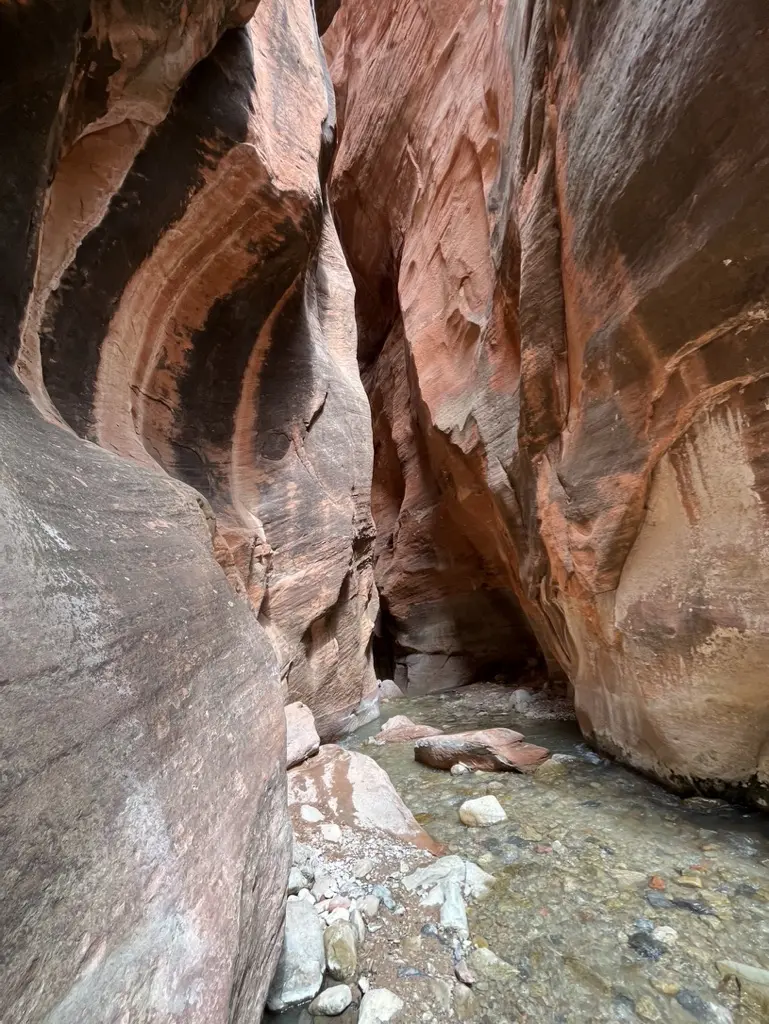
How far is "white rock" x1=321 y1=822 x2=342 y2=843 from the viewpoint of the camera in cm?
250

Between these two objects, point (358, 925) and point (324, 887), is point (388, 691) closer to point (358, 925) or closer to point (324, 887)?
point (324, 887)

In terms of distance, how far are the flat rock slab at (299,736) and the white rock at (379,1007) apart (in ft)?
5.78

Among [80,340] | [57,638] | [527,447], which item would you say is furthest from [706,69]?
[80,340]

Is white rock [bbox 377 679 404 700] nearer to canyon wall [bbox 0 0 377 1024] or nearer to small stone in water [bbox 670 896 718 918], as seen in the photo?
canyon wall [bbox 0 0 377 1024]

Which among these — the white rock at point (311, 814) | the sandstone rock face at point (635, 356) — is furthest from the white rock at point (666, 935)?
the white rock at point (311, 814)

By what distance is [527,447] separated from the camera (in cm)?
407

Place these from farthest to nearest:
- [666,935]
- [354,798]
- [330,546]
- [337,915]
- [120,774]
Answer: [330,546], [354,798], [337,915], [666,935], [120,774]

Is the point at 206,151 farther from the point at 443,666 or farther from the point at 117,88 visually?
the point at 443,666

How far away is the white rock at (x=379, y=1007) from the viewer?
1493mm

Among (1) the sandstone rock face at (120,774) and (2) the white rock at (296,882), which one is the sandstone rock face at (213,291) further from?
(2) the white rock at (296,882)

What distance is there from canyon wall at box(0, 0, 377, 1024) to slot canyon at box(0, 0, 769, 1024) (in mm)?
13

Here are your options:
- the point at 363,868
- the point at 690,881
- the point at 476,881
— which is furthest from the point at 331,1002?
the point at 690,881

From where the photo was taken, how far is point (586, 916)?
1.91 meters

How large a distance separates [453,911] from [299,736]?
1.98 metres
